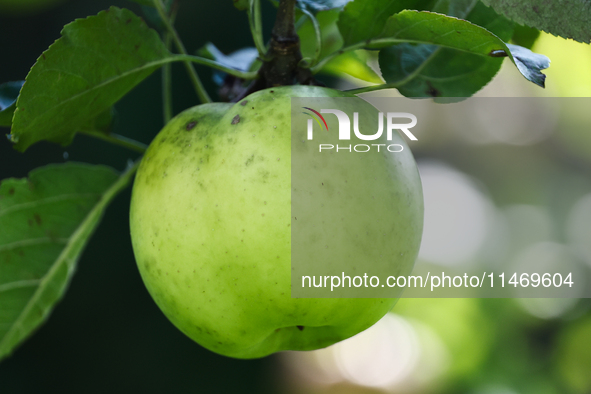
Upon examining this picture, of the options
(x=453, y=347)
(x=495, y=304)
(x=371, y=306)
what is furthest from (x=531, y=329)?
(x=371, y=306)

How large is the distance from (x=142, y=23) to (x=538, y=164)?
305 cm

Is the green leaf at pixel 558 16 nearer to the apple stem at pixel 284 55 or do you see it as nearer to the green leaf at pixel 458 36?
the green leaf at pixel 458 36

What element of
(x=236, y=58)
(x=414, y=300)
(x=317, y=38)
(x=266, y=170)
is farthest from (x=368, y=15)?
(x=414, y=300)

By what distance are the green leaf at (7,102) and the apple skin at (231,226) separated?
0.12m

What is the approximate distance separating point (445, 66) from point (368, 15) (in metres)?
0.10

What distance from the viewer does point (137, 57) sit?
40 cm

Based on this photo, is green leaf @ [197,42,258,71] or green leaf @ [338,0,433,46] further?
green leaf @ [197,42,258,71]

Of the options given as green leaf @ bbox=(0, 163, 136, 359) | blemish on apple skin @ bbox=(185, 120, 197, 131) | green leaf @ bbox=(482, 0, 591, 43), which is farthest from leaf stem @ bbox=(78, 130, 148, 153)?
green leaf @ bbox=(482, 0, 591, 43)

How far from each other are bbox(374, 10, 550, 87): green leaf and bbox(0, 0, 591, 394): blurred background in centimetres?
16

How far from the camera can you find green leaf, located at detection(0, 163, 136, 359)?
20.6 inches

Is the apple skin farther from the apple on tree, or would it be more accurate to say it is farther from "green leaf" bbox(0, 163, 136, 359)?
"green leaf" bbox(0, 163, 136, 359)

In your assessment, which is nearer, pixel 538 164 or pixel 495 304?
pixel 495 304

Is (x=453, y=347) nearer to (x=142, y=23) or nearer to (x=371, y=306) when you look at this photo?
(x=371, y=306)

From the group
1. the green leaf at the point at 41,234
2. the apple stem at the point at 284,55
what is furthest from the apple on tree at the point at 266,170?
the green leaf at the point at 41,234
